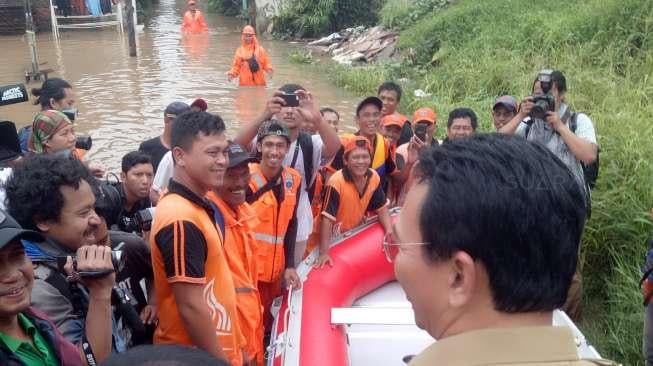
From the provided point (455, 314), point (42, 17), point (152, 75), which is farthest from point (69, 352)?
point (42, 17)

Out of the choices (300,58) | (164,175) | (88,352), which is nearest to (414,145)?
(164,175)

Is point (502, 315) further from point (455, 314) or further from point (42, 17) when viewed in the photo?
point (42, 17)

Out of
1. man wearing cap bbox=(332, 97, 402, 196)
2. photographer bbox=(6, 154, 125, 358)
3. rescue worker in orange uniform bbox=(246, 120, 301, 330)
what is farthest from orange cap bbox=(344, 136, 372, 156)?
photographer bbox=(6, 154, 125, 358)

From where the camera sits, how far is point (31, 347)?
58.7 inches

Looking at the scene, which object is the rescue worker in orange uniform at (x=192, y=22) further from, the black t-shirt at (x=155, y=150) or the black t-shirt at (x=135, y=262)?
the black t-shirt at (x=135, y=262)

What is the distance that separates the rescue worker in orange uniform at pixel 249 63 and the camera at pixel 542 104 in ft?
21.1

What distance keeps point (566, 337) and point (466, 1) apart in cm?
1308

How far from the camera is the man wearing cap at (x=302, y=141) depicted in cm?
321

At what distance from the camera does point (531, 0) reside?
11.1 meters

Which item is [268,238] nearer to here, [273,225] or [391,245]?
[273,225]

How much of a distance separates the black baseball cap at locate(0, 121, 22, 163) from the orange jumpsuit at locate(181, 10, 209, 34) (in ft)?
46.9

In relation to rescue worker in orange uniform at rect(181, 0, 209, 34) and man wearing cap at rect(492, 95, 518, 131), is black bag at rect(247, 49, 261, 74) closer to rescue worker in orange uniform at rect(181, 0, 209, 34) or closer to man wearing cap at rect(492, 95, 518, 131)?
man wearing cap at rect(492, 95, 518, 131)

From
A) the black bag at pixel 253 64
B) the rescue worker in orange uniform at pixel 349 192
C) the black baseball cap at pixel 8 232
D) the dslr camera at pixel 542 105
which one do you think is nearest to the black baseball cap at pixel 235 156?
the rescue worker in orange uniform at pixel 349 192

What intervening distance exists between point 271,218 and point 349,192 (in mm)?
772
